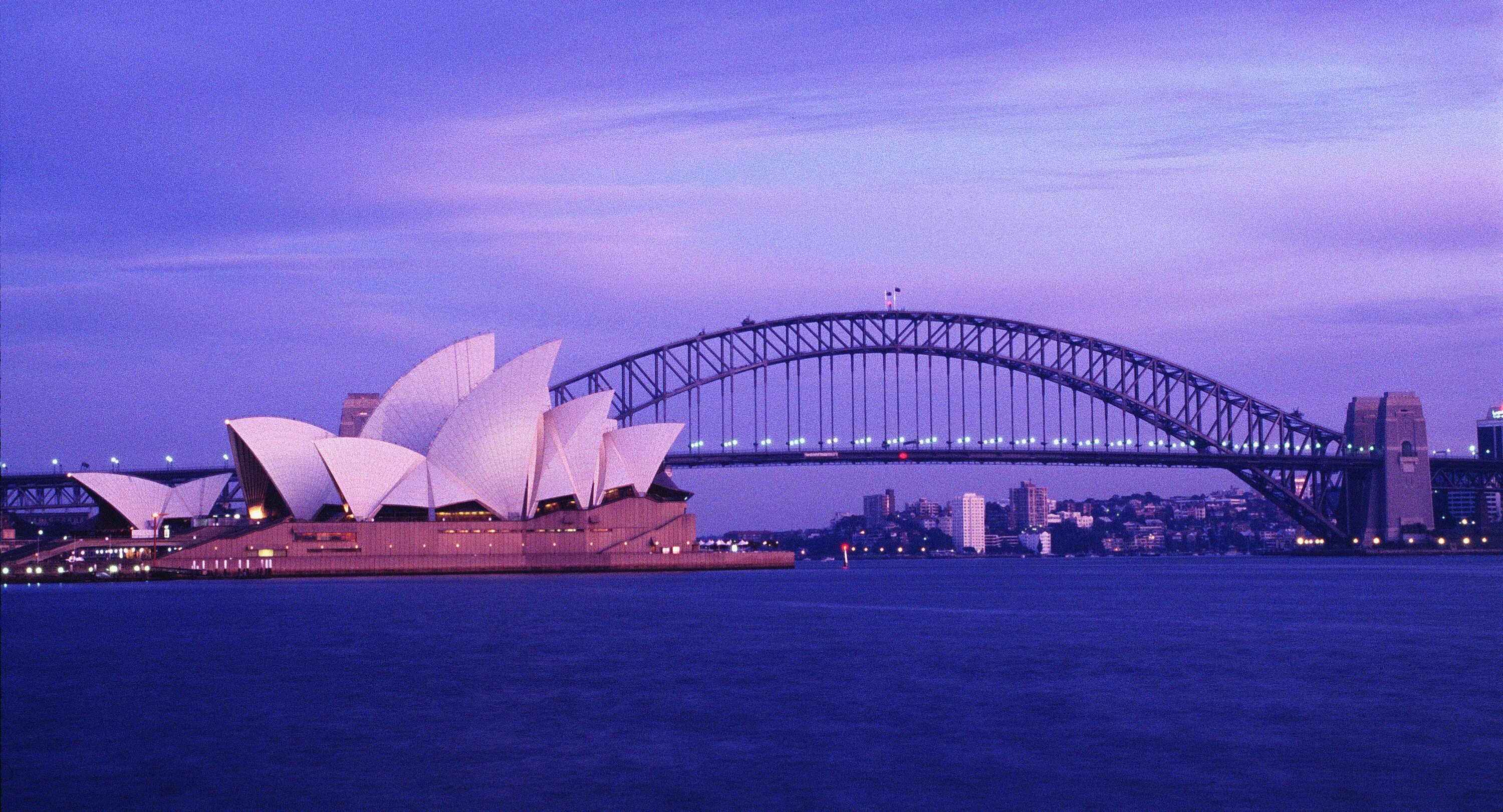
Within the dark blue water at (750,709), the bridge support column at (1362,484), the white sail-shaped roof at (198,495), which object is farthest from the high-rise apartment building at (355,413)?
the bridge support column at (1362,484)

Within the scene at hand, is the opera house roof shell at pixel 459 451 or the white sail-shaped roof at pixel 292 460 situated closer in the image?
the opera house roof shell at pixel 459 451

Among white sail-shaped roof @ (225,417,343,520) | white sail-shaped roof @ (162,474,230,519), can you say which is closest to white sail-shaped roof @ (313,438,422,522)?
white sail-shaped roof @ (225,417,343,520)

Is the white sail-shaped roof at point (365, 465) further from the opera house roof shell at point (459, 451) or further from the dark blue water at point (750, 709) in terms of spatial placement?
the dark blue water at point (750, 709)

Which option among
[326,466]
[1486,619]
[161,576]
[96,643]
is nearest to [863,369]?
[326,466]

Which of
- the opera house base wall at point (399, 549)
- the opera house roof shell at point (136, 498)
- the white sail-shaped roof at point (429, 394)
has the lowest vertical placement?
the opera house base wall at point (399, 549)

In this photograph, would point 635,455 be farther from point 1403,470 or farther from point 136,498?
point 1403,470

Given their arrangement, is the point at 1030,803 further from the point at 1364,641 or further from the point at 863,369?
the point at 863,369
